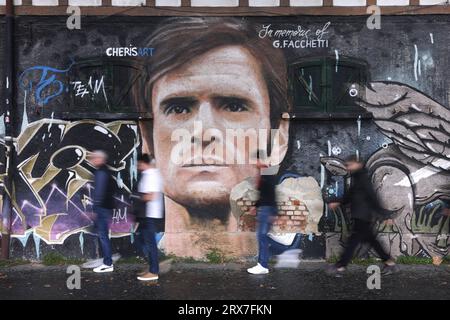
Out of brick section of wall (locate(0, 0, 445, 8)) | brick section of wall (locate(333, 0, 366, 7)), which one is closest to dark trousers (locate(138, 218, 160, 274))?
brick section of wall (locate(0, 0, 445, 8))

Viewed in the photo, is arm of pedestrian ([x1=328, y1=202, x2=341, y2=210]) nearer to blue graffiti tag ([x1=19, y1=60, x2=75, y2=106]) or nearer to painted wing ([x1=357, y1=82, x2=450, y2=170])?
painted wing ([x1=357, y1=82, x2=450, y2=170])

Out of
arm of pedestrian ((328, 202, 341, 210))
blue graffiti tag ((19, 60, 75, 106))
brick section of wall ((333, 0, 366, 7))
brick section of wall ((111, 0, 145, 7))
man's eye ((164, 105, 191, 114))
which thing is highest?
brick section of wall ((111, 0, 145, 7))

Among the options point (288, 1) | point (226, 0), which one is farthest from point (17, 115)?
point (288, 1)

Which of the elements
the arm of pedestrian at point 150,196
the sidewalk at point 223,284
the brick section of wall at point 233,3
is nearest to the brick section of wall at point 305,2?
the brick section of wall at point 233,3

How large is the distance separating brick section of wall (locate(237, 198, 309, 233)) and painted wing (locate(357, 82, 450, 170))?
1.88 metres

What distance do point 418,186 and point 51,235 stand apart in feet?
20.0

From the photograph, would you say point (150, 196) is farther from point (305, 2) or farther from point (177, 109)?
point (305, 2)

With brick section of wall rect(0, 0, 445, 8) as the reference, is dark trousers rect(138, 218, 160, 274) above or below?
below

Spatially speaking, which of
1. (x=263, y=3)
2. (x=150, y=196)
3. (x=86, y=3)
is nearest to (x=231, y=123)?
(x=263, y=3)

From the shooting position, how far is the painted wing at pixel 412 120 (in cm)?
893

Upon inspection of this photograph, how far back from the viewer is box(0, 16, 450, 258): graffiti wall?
29.3 ft

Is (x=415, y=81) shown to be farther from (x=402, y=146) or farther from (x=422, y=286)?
(x=422, y=286)

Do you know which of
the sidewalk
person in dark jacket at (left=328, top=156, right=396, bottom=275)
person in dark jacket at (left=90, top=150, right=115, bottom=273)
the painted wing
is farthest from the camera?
the painted wing

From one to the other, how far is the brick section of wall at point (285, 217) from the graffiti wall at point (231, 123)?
0.02 meters
